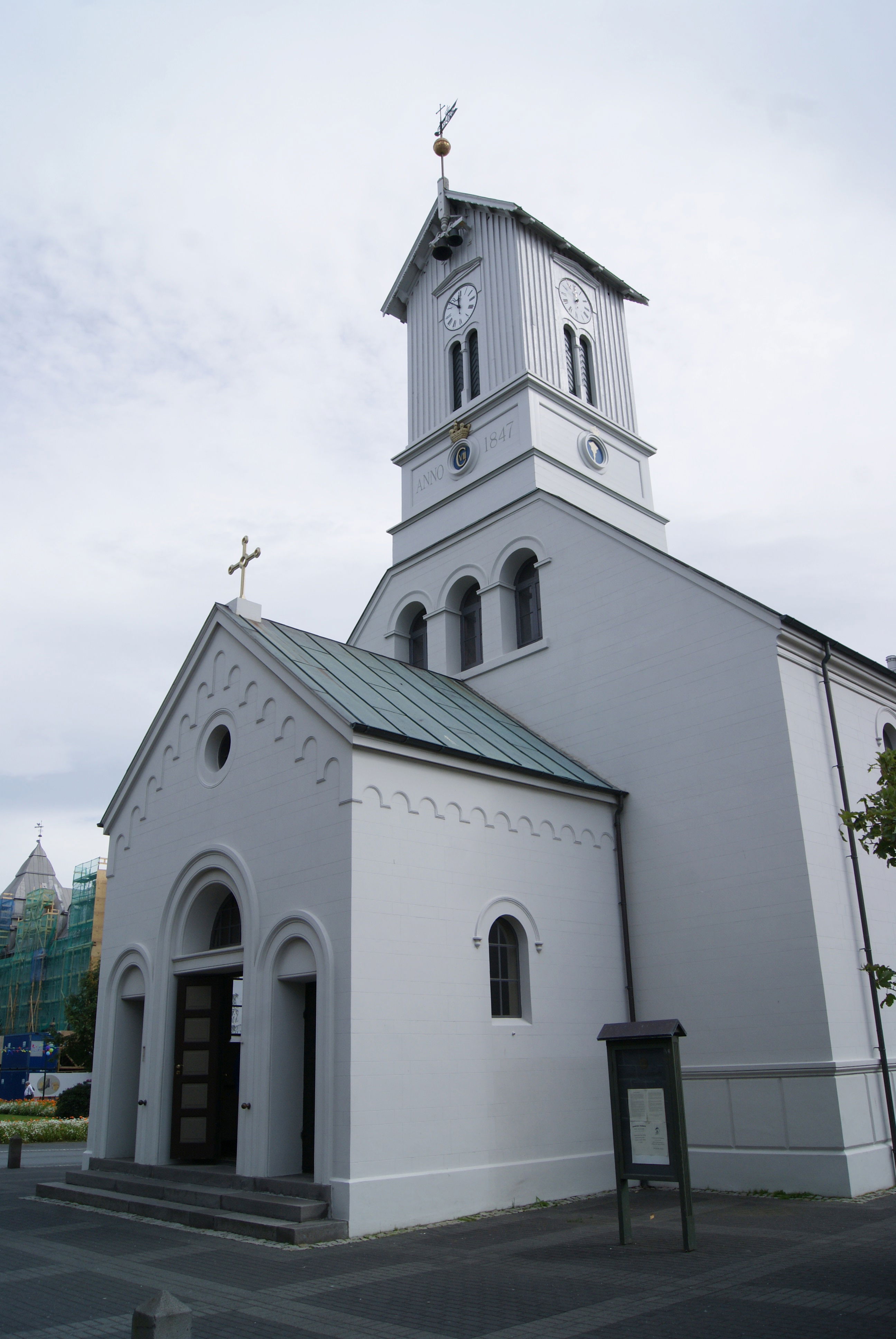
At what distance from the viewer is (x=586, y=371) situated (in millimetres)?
26297

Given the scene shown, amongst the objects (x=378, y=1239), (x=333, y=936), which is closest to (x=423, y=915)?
(x=333, y=936)

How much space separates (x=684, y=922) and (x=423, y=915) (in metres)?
5.08

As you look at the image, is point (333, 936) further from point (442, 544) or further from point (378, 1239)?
point (442, 544)

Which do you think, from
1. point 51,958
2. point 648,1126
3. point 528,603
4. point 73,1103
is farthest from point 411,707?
point 51,958

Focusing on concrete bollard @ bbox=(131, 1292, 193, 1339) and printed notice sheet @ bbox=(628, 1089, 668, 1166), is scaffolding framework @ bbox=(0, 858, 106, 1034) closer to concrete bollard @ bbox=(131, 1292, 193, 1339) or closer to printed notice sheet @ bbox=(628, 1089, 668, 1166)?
printed notice sheet @ bbox=(628, 1089, 668, 1166)

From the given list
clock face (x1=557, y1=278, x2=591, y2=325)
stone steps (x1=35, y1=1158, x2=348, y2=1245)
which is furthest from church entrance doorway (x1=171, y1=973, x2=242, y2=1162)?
clock face (x1=557, y1=278, x2=591, y2=325)

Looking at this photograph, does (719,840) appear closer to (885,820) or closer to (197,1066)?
(885,820)

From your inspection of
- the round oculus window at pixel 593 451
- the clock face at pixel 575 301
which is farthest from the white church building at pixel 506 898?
the clock face at pixel 575 301

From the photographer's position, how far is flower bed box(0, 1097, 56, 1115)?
33.8 m

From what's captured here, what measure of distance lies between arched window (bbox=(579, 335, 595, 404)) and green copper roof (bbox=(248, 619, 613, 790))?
9.53 metres

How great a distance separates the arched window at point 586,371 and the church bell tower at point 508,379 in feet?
0.12

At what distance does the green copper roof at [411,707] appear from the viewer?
15.3 meters

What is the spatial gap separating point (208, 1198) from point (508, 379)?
18.4 m

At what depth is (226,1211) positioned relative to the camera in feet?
43.5
